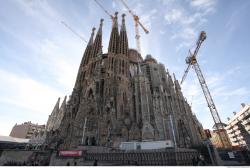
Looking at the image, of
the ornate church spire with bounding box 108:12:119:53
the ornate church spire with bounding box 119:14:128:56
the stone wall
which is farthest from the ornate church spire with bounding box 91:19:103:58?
the stone wall

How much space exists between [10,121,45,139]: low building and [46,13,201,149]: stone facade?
4568 centimetres

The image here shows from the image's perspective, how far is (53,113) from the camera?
69.2 metres

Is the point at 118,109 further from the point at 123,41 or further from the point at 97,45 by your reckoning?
the point at 97,45

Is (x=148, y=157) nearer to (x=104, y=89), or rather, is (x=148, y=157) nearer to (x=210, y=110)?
(x=104, y=89)

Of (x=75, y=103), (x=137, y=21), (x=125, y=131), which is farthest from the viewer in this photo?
(x=137, y=21)

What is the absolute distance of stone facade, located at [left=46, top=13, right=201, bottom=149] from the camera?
39125 mm

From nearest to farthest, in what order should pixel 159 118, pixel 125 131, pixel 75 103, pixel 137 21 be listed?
pixel 125 131 → pixel 159 118 → pixel 75 103 → pixel 137 21

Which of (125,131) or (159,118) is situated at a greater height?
(159,118)

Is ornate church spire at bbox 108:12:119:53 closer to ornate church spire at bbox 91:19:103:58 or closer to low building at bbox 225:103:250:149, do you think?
ornate church spire at bbox 91:19:103:58

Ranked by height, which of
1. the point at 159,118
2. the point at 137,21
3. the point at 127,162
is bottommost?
the point at 127,162

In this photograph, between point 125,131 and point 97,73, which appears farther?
point 97,73

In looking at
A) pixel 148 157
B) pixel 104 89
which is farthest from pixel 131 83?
pixel 148 157

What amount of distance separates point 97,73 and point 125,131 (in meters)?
21.6

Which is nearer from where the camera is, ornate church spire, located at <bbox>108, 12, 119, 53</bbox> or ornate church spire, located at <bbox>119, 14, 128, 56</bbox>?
ornate church spire, located at <bbox>108, 12, 119, 53</bbox>
